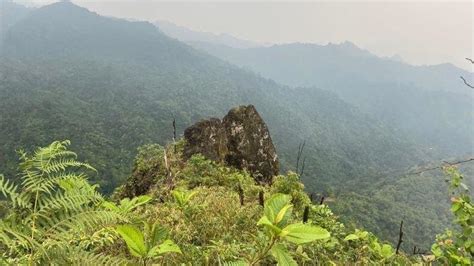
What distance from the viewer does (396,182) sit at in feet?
275

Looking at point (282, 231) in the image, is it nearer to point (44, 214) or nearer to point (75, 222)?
point (75, 222)

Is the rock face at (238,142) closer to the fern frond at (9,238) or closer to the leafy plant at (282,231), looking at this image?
the leafy plant at (282,231)

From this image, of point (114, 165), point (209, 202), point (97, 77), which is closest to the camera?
point (209, 202)

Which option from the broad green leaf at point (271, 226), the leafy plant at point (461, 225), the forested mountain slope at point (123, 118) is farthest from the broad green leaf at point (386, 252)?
the forested mountain slope at point (123, 118)

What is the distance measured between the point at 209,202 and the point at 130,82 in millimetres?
175788

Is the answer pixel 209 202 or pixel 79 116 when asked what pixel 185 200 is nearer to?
pixel 209 202

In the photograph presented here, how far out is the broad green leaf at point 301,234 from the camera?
2.44 m

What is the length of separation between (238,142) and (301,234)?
12.6 m

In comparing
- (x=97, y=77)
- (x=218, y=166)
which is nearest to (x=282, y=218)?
(x=218, y=166)

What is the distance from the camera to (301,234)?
2.50 metres

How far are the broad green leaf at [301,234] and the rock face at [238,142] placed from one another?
34.0 feet

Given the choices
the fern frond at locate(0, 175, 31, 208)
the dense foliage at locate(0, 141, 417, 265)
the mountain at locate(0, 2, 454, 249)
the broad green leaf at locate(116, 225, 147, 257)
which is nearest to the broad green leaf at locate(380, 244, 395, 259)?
the dense foliage at locate(0, 141, 417, 265)

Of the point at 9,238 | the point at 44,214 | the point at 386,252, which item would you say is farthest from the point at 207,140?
the point at 9,238

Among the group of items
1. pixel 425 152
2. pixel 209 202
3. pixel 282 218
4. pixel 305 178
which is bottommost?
pixel 425 152
